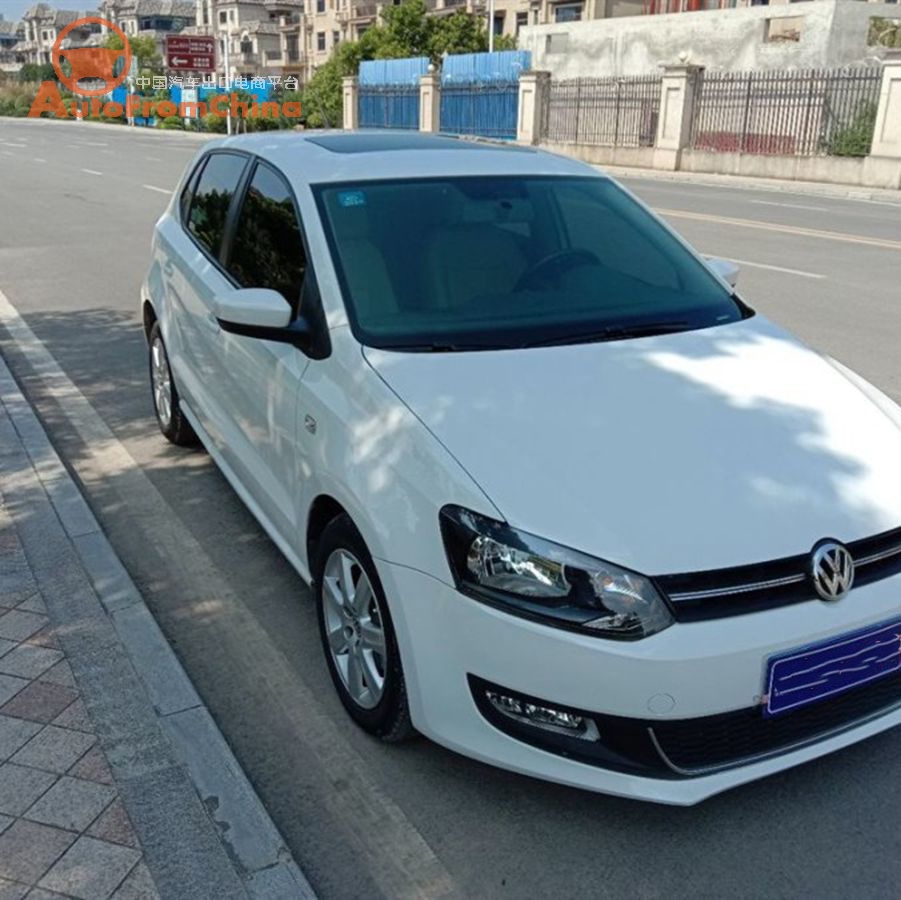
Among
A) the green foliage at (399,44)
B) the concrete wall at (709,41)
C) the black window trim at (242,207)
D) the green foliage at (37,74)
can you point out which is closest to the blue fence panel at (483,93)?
the concrete wall at (709,41)

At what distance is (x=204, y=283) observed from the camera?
4531 mm

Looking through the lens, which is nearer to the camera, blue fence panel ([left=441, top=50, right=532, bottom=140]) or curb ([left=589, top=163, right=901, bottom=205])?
curb ([left=589, top=163, right=901, bottom=205])

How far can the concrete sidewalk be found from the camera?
2469 mm

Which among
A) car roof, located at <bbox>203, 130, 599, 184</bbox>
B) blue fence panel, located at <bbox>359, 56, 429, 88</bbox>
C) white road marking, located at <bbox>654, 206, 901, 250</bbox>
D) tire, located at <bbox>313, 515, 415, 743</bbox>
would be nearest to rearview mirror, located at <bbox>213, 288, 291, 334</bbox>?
car roof, located at <bbox>203, 130, 599, 184</bbox>

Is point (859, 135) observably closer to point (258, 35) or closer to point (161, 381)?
point (161, 381)

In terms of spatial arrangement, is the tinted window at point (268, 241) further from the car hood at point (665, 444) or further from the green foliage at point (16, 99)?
the green foliage at point (16, 99)

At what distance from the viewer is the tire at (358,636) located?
2826 millimetres

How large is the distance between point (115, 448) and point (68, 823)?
333 cm

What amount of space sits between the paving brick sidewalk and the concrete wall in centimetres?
3014

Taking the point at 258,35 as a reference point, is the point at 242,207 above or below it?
below

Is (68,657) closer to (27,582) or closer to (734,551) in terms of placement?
(27,582)

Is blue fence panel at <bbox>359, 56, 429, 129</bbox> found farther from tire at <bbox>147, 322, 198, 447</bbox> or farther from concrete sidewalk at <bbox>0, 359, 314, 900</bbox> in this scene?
concrete sidewalk at <bbox>0, 359, 314, 900</bbox>

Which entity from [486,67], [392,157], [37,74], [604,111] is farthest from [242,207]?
[37,74]

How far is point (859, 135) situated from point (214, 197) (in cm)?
2362
